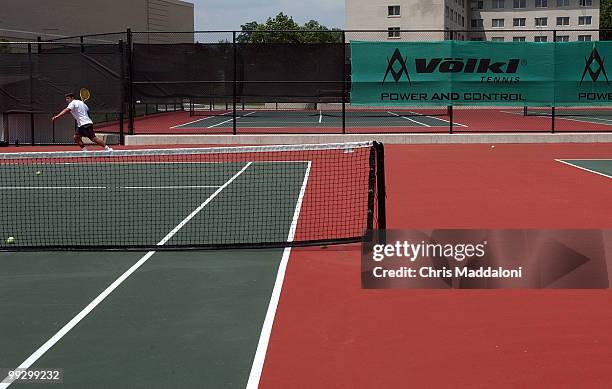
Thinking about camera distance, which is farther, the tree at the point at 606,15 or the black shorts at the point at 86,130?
the tree at the point at 606,15

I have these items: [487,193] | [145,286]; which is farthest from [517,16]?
[145,286]

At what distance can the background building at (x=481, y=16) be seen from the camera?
73938mm

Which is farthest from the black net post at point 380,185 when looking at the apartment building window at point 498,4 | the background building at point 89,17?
the apartment building window at point 498,4

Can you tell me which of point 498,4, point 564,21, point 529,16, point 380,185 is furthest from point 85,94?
point 498,4

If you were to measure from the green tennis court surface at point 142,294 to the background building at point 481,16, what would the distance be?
203 ft

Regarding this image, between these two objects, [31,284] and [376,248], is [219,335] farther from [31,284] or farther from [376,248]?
[376,248]

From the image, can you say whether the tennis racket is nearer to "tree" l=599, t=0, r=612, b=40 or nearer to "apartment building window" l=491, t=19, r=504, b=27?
"apartment building window" l=491, t=19, r=504, b=27

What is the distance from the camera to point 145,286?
7.10 m

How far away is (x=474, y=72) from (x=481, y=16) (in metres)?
74.6

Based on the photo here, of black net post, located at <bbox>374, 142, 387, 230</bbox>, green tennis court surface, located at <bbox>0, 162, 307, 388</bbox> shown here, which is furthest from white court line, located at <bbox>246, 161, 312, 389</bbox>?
black net post, located at <bbox>374, 142, 387, 230</bbox>

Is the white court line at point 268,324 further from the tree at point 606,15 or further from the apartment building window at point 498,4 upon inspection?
the tree at point 606,15

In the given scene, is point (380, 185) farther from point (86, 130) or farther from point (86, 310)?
point (86, 130)

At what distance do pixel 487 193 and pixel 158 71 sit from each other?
42.6 feet

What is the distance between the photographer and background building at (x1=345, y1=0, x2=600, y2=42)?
7394 centimetres
